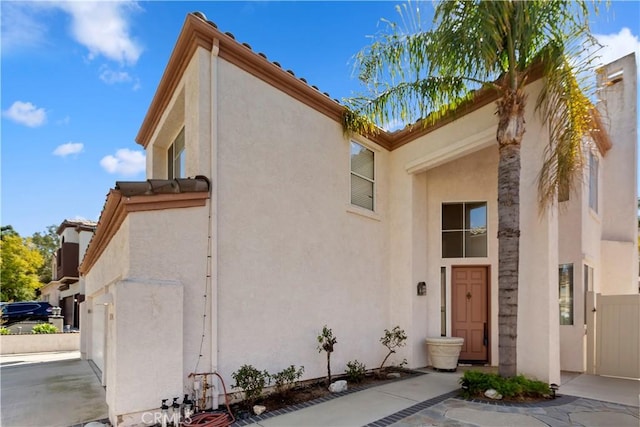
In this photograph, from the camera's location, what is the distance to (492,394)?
21.2 feet

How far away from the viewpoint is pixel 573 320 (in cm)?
911

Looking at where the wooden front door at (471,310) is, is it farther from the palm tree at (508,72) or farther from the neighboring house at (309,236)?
the palm tree at (508,72)

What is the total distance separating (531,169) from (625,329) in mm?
4543

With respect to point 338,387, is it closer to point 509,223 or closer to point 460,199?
point 509,223

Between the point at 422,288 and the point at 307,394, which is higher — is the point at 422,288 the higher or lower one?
the higher one

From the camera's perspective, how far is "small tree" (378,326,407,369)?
923cm

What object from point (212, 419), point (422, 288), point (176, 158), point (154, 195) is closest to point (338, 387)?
point (212, 419)

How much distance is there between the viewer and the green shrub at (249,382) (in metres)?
6.15

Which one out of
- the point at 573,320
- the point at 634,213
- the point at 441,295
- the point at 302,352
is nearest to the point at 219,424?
the point at 302,352

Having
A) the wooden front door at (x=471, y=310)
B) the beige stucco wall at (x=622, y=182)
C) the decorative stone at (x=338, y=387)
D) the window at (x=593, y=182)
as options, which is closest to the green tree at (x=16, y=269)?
the decorative stone at (x=338, y=387)

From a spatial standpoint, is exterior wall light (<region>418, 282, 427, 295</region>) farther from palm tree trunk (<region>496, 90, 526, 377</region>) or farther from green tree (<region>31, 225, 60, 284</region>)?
green tree (<region>31, 225, 60, 284</region>)

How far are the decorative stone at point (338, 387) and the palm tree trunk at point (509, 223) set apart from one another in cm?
292

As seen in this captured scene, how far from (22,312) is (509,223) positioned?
24256 millimetres

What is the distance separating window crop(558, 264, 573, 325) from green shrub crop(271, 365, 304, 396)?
6.78 meters
